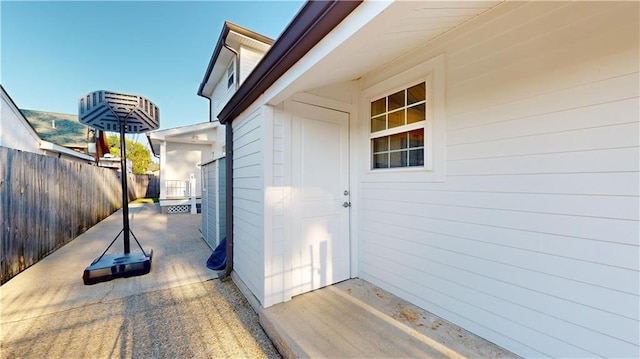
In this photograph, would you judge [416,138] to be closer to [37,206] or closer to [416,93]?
[416,93]

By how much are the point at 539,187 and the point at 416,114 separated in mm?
1173

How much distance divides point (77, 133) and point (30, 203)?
15.0 meters

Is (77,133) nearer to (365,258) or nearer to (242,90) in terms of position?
(242,90)

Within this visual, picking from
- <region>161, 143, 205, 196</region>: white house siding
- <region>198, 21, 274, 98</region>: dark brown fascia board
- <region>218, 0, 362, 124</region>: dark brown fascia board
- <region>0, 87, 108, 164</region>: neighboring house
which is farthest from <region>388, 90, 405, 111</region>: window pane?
<region>0, 87, 108, 164</region>: neighboring house

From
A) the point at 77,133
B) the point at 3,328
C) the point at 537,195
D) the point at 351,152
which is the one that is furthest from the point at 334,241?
the point at 77,133

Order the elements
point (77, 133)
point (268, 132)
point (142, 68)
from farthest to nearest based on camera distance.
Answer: point (77, 133) → point (142, 68) → point (268, 132)

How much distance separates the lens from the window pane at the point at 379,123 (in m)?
2.71

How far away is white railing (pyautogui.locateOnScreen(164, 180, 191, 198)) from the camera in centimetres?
A: 911

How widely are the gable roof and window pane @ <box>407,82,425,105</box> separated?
1741 cm

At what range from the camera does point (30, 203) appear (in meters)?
3.57

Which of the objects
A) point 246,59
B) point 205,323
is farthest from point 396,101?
point 246,59

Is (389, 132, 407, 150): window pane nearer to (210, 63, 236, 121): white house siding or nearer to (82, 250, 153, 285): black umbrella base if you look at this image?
(82, 250, 153, 285): black umbrella base

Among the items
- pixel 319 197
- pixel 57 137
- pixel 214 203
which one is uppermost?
pixel 57 137

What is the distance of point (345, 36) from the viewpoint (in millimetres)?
1284
